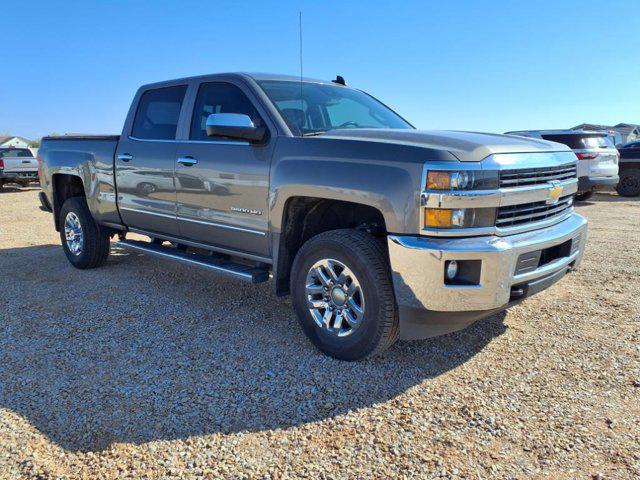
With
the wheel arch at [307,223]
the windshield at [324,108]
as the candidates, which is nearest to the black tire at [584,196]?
the windshield at [324,108]

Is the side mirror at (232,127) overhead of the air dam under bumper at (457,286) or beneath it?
overhead

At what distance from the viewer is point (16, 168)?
1781 centimetres

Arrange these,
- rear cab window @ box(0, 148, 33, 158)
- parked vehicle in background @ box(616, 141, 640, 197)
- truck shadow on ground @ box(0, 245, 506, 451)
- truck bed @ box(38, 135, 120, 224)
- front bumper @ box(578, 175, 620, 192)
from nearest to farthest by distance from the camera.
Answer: truck shadow on ground @ box(0, 245, 506, 451), truck bed @ box(38, 135, 120, 224), front bumper @ box(578, 175, 620, 192), parked vehicle in background @ box(616, 141, 640, 197), rear cab window @ box(0, 148, 33, 158)

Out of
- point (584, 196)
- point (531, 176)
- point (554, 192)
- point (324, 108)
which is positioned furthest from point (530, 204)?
point (584, 196)

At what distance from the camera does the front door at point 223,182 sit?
12.7 ft

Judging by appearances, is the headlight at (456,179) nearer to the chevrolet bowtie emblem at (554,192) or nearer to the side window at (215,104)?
the chevrolet bowtie emblem at (554,192)

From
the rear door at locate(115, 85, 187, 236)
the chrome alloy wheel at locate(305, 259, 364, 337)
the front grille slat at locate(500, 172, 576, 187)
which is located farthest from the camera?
the rear door at locate(115, 85, 187, 236)

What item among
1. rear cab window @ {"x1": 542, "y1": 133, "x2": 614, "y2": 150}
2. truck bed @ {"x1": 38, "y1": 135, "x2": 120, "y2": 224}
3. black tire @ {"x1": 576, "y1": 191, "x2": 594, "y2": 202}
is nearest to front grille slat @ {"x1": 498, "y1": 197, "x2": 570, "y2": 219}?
truck bed @ {"x1": 38, "y1": 135, "x2": 120, "y2": 224}

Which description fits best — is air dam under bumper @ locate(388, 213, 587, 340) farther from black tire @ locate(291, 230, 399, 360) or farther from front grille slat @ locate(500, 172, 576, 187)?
front grille slat @ locate(500, 172, 576, 187)

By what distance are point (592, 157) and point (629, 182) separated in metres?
3.65

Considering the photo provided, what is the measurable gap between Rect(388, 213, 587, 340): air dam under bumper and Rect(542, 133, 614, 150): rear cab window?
987 centimetres

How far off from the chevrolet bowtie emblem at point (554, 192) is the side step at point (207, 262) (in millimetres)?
2111

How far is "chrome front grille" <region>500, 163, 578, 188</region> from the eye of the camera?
121 inches

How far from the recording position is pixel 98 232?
596 centimetres
